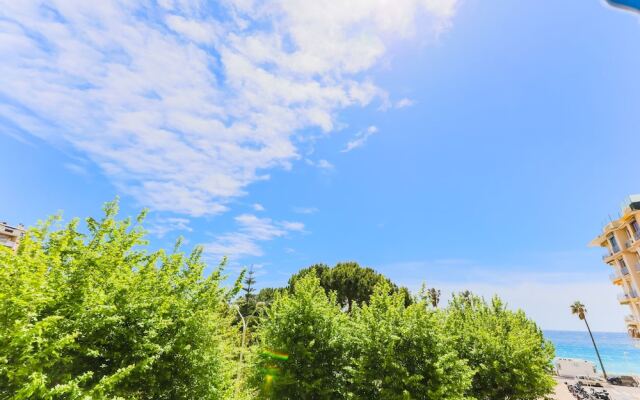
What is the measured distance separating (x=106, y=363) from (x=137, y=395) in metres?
1.44

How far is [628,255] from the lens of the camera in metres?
43.3

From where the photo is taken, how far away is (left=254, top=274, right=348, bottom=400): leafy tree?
1381 centimetres

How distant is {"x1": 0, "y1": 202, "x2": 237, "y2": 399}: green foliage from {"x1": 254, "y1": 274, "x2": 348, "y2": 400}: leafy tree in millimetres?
3009

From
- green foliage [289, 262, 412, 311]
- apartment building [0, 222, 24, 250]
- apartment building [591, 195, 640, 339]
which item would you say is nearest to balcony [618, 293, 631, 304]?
apartment building [591, 195, 640, 339]

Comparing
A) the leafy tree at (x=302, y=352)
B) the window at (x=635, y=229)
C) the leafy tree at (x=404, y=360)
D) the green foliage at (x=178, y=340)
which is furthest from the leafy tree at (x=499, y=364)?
the window at (x=635, y=229)

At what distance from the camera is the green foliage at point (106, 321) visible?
6.36m

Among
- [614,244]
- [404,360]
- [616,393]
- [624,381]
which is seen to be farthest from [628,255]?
[404,360]

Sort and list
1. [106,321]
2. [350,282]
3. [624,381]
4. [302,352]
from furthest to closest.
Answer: [624,381]
[350,282]
[302,352]
[106,321]

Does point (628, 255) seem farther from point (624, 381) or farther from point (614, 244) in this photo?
point (624, 381)

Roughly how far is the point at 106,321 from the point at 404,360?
11611 mm

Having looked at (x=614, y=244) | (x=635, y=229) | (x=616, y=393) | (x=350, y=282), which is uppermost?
(x=635, y=229)

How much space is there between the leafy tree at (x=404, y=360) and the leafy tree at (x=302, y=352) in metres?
0.92

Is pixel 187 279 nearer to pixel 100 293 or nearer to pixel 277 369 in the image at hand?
pixel 100 293

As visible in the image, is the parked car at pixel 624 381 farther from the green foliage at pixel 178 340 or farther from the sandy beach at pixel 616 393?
the green foliage at pixel 178 340
